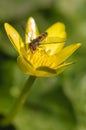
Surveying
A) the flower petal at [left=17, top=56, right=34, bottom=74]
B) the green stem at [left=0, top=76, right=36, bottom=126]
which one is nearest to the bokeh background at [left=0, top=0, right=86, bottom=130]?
the green stem at [left=0, top=76, right=36, bottom=126]

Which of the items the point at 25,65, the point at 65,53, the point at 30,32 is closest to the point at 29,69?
the point at 25,65

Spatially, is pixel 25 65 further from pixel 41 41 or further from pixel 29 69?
pixel 41 41

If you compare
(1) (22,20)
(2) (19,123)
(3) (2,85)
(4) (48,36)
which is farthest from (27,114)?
(1) (22,20)

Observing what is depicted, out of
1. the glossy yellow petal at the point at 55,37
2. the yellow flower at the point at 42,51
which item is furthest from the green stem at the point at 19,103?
the glossy yellow petal at the point at 55,37

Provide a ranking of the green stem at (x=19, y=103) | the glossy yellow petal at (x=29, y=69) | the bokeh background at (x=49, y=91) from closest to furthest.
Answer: the glossy yellow petal at (x=29, y=69), the green stem at (x=19, y=103), the bokeh background at (x=49, y=91)

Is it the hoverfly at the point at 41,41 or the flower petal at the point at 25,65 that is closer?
the flower petal at the point at 25,65

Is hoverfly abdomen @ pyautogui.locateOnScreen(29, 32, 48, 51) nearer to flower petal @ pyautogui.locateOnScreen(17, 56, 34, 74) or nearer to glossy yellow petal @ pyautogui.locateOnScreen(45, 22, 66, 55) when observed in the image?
glossy yellow petal @ pyautogui.locateOnScreen(45, 22, 66, 55)

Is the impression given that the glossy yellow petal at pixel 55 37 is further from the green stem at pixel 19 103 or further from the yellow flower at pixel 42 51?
the green stem at pixel 19 103
